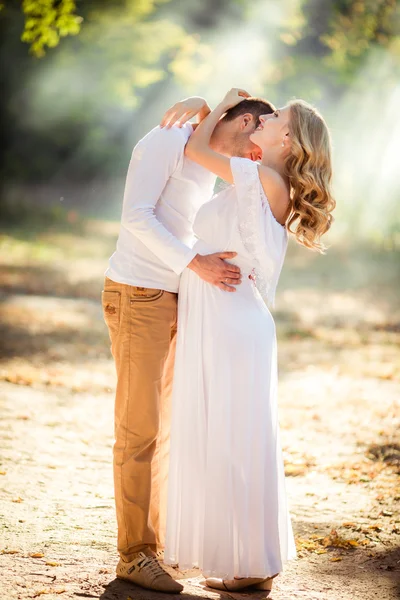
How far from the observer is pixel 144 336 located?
3.83 metres

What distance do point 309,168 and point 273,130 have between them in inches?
10.3

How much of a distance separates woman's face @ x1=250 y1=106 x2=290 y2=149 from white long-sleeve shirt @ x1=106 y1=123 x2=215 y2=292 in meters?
0.32

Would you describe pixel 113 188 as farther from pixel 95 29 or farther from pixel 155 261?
pixel 155 261

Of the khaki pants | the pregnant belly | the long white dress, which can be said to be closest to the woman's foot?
the long white dress

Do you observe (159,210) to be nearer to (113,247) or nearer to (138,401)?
(138,401)

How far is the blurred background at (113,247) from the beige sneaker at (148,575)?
0.61 ft

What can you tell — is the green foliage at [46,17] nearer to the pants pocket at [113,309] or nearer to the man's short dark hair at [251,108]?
the man's short dark hair at [251,108]

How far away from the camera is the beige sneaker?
3709 millimetres

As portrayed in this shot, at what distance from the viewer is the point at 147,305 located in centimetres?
384

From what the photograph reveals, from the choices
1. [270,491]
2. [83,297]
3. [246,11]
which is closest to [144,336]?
[270,491]

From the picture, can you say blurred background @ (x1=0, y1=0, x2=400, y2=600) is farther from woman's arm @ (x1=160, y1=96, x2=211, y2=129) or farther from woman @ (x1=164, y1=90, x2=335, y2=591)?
woman's arm @ (x1=160, y1=96, x2=211, y2=129)

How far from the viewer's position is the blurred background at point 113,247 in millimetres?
4965

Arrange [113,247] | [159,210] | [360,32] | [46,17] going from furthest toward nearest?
[360,32], [113,247], [46,17], [159,210]

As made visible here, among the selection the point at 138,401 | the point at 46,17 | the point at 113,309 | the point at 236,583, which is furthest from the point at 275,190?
the point at 46,17
